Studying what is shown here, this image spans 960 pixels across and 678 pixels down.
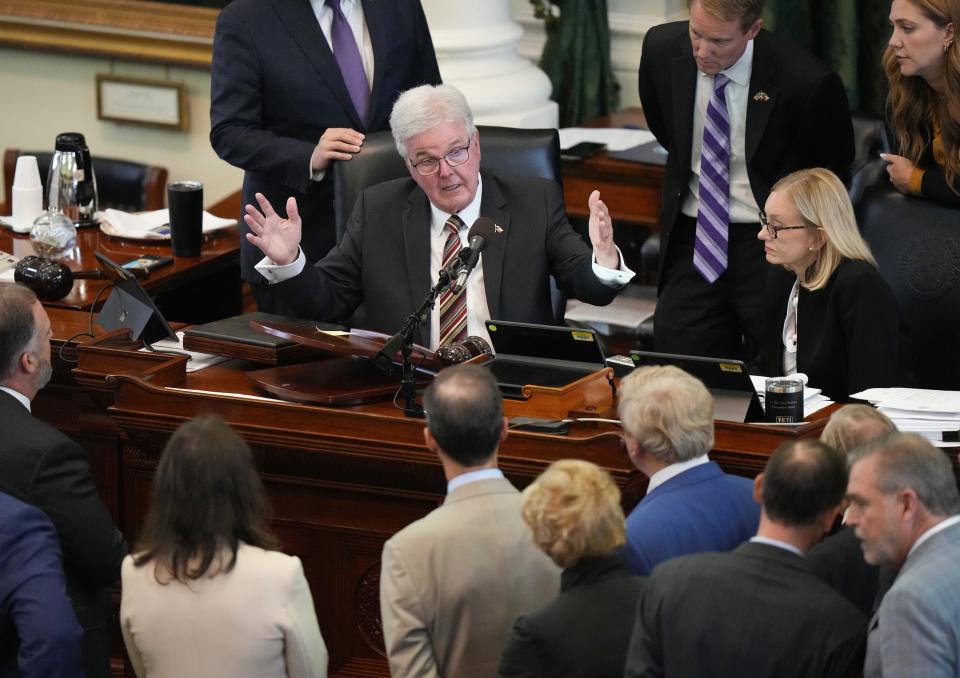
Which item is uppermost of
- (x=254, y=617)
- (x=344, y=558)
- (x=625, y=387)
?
(x=625, y=387)

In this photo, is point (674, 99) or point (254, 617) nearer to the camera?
point (254, 617)

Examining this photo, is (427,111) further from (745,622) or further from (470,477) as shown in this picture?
(745,622)

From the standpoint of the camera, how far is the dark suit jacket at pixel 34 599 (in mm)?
2865

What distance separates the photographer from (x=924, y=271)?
4.28 m

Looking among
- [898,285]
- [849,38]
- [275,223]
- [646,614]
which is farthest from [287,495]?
[849,38]

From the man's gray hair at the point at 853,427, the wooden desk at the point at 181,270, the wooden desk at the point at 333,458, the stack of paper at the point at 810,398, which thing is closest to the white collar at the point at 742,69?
the stack of paper at the point at 810,398

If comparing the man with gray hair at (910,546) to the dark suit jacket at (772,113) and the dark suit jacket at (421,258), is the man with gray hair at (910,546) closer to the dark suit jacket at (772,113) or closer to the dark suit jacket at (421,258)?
the dark suit jacket at (421,258)

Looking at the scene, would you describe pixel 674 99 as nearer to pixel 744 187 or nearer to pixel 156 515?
pixel 744 187

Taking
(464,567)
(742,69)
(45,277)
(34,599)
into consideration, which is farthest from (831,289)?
(45,277)

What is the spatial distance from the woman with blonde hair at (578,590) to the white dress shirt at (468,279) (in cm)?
147

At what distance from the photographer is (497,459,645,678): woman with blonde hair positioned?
8.43 feet

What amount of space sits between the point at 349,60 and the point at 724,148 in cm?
112

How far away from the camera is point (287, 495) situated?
145 inches

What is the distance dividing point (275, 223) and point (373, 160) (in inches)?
24.3
